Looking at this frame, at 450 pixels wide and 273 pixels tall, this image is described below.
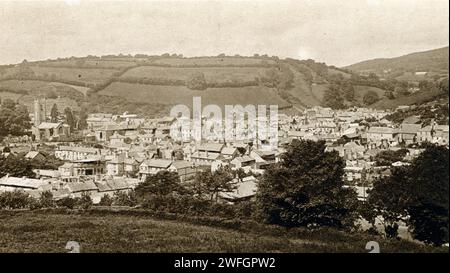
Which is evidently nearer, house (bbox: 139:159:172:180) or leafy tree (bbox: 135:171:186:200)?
leafy tree (bbox: 135:171:186:200)

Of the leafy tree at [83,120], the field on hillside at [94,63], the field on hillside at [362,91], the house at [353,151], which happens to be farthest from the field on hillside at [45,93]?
the house at [353,151]

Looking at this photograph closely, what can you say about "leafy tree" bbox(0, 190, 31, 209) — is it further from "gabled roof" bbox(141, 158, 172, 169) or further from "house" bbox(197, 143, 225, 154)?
"house" bbox(197, 143, 225, 154)

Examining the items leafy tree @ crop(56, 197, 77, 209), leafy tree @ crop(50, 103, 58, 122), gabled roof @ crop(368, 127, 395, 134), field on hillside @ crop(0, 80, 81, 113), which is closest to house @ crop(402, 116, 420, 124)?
gabled roof @ crop(368, 127, 395, 134)

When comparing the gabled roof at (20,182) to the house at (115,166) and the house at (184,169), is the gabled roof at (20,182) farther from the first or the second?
the house at (184,169)

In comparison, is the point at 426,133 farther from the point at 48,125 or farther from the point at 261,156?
the point at 48,125

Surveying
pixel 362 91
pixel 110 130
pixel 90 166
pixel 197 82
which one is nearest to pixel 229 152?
pixel 197 82

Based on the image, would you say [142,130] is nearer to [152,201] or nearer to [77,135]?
[77,135]
